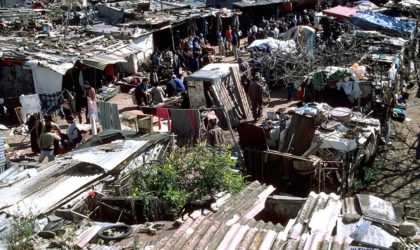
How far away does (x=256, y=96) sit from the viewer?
14.6 meters

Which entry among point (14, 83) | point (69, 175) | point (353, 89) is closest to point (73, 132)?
point (69, 175)

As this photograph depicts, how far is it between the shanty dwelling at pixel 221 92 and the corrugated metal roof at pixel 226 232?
7473mm

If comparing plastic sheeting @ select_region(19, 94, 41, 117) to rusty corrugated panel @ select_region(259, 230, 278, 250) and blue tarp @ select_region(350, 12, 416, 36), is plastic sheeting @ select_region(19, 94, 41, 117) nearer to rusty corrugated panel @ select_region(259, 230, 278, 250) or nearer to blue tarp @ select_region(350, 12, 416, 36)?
rusty corrugated panel @ select_region(259, 230, 278, 250)

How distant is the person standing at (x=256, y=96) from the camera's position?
47.5 ft

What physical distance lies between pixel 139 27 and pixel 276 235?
1689 centimetres

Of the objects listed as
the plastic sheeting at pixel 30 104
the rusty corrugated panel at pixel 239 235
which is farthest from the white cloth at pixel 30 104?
the rusty corrugated panel at pixel 239 235

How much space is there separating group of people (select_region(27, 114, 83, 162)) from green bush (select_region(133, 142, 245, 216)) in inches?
177

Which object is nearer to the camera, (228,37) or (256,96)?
(256,96)

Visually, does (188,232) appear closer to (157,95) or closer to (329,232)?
(329,232)

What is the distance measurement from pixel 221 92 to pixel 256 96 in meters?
0.98

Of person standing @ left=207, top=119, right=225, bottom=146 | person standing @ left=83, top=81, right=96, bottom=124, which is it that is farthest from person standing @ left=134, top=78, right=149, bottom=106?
person standing @ left=207, top=119, right=225, bottom=146

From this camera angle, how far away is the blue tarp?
20.0 metres

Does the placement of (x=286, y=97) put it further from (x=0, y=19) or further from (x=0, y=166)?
(x=0, y=19)

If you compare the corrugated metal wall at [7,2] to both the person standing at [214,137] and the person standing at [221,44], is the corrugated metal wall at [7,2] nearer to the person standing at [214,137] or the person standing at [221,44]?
the person standing at [221,44]
